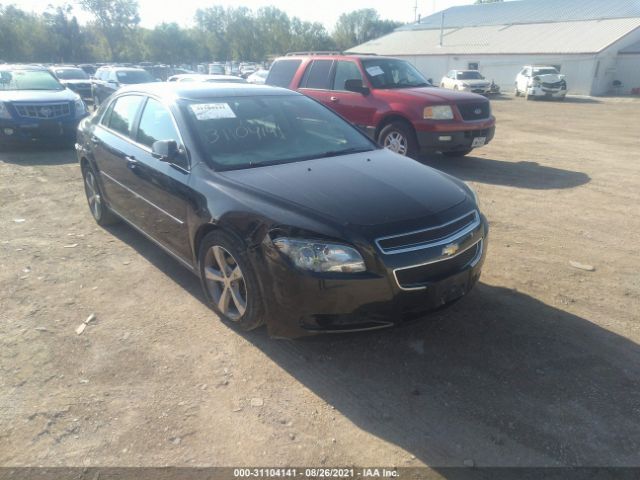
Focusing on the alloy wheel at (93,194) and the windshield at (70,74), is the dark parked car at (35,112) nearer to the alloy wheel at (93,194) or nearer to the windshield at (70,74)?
the alloy wheel at (93,194)

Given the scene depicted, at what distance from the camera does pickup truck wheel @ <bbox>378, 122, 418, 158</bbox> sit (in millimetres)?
8109

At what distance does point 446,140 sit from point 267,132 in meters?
4.72

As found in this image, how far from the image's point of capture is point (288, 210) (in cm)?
298

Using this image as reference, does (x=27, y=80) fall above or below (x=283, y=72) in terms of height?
below

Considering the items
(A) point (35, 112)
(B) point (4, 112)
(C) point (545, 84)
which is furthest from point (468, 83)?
(B) point (4, 112)

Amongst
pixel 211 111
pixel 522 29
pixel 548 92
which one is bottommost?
pixel 548 92

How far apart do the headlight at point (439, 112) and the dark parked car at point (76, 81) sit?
16704 mm

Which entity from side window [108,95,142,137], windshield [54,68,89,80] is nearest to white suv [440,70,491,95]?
windshield [54,68,89,80]

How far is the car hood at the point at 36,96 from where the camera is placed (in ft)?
31.6

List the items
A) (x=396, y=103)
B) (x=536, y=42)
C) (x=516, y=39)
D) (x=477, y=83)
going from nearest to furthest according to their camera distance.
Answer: (x=396, y=103)
(x=477, y=83)
(x=536, y=42)
(x=516, y=39)

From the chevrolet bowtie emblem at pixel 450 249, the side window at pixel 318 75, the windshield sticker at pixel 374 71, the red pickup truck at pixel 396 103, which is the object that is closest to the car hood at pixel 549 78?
the red pickup truck at pixel 396 103

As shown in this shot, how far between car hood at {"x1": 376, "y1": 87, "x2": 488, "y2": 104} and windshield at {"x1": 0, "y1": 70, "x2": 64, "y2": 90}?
774 cm

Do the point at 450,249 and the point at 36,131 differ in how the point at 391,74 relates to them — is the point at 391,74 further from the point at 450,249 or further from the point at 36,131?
the point at 36,131

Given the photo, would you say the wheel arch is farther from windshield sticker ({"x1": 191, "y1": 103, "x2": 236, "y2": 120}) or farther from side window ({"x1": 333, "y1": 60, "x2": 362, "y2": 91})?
windshield sticker ({"x1": 191, "y1": 103, "x2": 236, "y2": 120})
